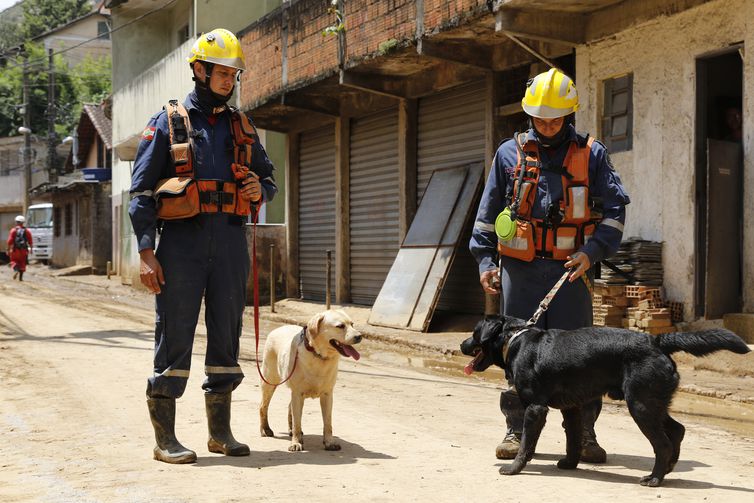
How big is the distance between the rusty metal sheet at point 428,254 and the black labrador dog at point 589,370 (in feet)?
28.5

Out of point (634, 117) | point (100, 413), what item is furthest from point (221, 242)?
point (634, 117)

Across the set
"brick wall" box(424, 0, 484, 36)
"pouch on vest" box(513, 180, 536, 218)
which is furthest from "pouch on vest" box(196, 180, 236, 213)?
"brick wall" box(424, 0, 484, 36)

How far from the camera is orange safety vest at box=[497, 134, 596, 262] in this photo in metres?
5.32

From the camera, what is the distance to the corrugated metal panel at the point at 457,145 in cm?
1462

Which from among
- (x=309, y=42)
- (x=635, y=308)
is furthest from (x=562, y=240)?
(x=309, y=42)

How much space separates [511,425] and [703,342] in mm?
1325

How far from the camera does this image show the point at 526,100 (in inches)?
211

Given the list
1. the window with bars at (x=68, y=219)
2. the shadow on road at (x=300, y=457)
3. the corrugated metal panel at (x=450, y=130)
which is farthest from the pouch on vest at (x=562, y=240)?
the window with bars at (x=68, y=219)

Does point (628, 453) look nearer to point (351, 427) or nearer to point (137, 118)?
point (351, 427)

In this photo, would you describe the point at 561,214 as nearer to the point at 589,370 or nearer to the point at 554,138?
the point at 554,138

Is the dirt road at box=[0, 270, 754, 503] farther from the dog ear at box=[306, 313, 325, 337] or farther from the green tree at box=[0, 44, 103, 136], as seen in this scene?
the green tree at box=[0, 44, 103, 136]

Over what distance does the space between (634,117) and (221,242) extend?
7.56 m

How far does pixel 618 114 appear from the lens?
11938mm

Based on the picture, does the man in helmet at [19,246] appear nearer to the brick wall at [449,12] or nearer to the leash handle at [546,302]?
the brick wall at [449,12]
